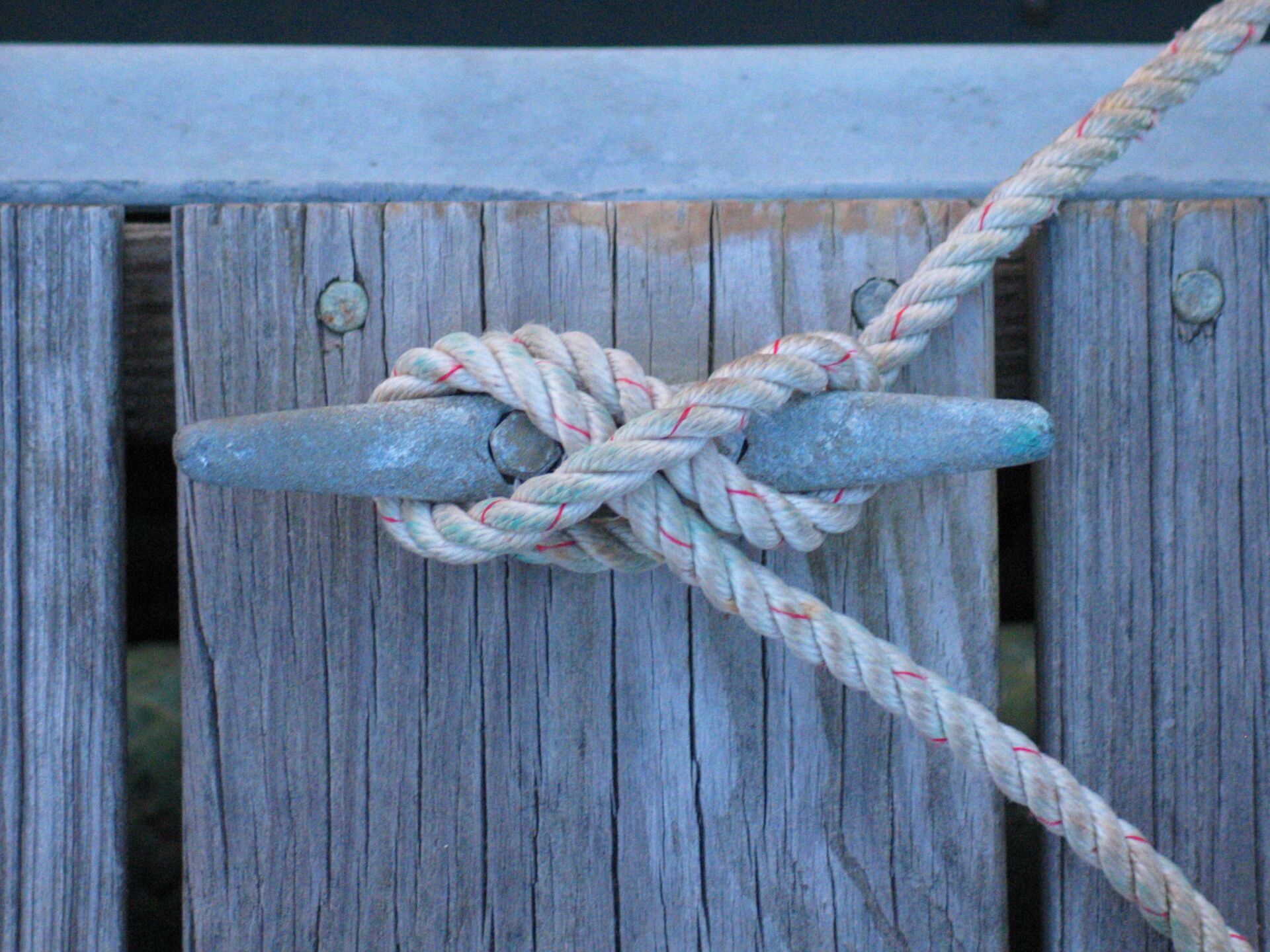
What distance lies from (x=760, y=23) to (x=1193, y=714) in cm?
197

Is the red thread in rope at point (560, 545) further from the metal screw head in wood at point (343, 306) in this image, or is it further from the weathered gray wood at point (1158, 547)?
the weathered gray wood at point (1158, 547)

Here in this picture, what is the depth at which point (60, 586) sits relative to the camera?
3.84ft

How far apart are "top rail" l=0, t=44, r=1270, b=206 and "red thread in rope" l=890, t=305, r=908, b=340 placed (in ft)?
1.20

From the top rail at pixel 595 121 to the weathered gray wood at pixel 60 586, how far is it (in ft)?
0.79

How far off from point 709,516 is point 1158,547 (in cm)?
59

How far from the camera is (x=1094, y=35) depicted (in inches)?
97.0

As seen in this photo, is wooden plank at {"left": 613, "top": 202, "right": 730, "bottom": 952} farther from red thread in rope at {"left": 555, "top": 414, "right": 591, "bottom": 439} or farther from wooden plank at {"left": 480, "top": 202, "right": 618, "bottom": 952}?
red thread in rope at {"left": 555, "top": 414, "right": 591, "bottom": 439}

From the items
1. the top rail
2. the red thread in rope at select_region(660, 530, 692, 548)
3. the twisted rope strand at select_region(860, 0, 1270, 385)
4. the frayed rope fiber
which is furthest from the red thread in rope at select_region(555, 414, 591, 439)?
the top rail

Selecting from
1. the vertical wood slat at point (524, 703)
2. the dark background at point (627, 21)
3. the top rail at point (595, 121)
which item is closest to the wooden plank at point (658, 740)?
the vertical wood slat at point (524, 703)

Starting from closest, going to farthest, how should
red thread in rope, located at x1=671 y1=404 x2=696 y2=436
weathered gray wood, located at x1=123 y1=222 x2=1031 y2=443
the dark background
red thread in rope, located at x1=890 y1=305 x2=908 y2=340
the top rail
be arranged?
red thread in rope, located at x1=671 y1=404 x2=696 y2=436
red thread in rope, located at x1=890 y1=305 x2=908 y2=340
weathered gray wood, located at x1=123 y1=222 x2=1031 y2=443
the top rail
the dark background

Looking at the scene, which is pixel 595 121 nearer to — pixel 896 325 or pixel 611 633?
pixel 896 325

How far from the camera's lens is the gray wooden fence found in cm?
113

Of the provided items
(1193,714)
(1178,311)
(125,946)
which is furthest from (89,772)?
(1178,311)

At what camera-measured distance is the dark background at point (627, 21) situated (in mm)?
2436
